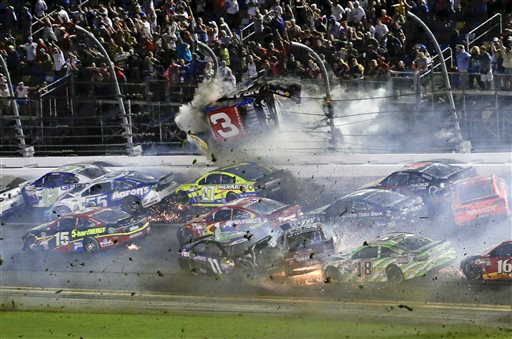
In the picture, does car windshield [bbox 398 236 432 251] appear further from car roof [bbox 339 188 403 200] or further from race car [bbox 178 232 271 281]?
race car [bbox 178 232 271 281]

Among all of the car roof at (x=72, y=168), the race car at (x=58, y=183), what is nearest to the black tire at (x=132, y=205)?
the race car at (x=58, y=183)

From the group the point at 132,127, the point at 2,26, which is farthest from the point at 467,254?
the point at 2,26

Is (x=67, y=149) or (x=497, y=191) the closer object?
(x=497, y=191)

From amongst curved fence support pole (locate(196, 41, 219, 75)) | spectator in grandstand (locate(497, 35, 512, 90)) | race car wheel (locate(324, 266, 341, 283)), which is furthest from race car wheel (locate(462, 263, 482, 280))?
curved fence support pole (locate(196, 41, 219, 75))

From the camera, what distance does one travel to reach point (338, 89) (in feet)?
95.3

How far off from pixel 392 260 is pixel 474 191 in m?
2.87

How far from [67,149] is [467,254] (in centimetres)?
1030

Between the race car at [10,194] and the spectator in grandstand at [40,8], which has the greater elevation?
the spectator in grandstand at [40,8]

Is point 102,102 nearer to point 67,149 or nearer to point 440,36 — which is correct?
point 67,149

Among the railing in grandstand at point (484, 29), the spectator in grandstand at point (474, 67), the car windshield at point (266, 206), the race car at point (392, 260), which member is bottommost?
the race car at point (392, 260)

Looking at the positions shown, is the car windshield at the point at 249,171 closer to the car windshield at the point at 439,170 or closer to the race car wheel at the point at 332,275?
the car windshield at the point at 439,170

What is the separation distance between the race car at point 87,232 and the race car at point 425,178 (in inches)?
224

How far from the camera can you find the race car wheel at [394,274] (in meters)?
26.0

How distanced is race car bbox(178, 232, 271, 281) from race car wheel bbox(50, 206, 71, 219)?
3927 millimetres
